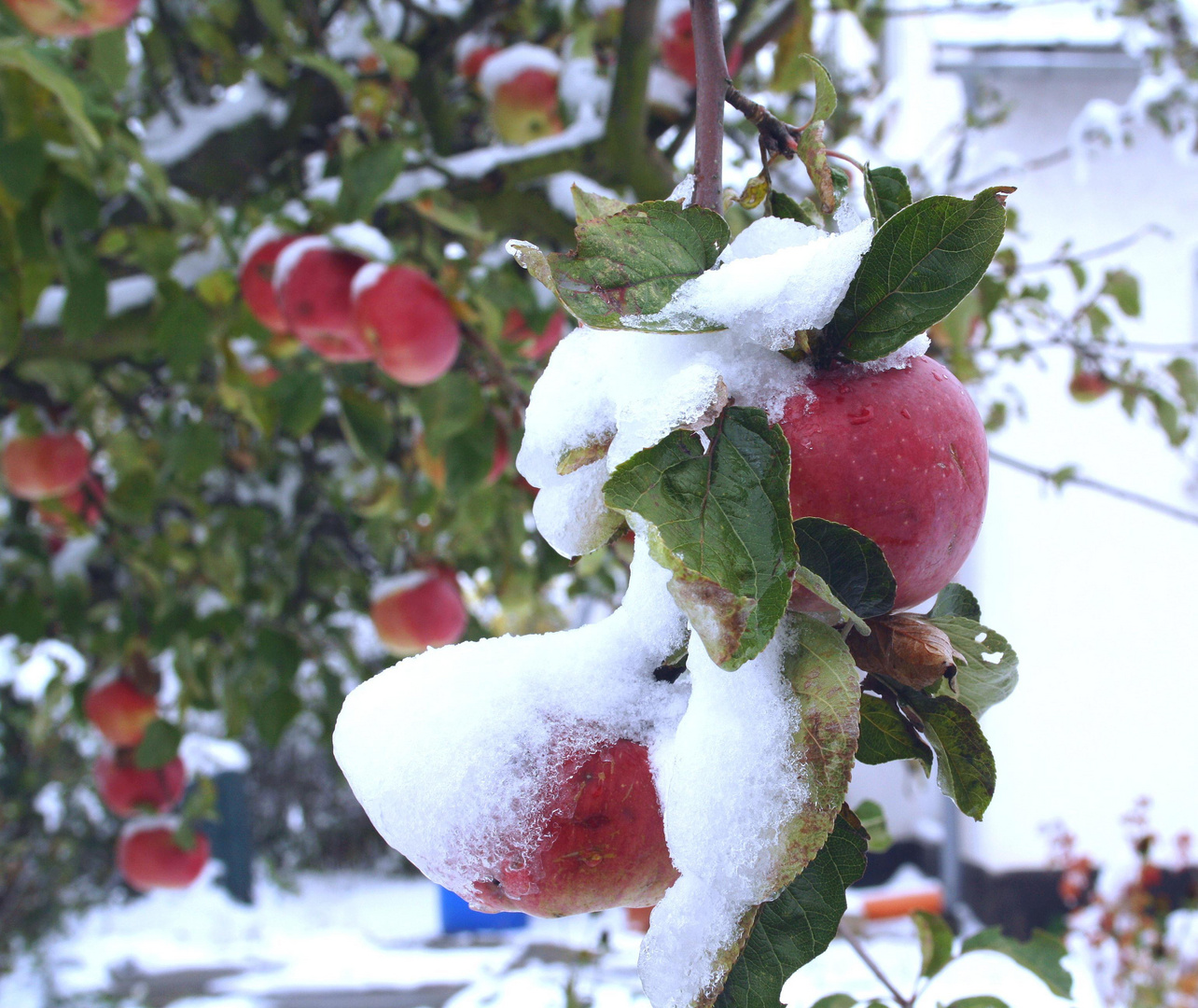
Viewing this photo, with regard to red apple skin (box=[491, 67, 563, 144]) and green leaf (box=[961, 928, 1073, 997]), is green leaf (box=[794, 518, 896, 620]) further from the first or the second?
red apple skin (box=[491, 67, 563, 144])

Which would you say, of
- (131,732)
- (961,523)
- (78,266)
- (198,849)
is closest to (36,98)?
(78,266)

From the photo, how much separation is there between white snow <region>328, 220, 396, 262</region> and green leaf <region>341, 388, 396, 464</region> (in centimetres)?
24

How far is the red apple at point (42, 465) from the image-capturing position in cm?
141

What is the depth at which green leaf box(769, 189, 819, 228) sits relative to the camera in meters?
0.32

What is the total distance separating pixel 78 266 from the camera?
0.93 meters

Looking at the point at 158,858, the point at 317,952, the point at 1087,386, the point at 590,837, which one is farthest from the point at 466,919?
the point at 590,837

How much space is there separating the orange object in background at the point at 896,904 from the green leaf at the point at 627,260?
3.75 m

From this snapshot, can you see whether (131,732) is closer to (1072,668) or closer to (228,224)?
(228,224)

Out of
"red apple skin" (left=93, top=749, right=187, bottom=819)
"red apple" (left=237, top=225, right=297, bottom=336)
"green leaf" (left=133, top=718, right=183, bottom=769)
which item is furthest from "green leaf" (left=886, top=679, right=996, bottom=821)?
"red apple skin" (left=93, top=749, right=187, bottom=819)

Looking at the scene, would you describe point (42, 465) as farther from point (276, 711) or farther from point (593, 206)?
point (593, 206)

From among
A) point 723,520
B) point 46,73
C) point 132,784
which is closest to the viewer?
point 723,520

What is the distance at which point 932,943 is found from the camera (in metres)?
0.58

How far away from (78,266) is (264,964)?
428cm

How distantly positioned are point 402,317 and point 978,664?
2.81ft
